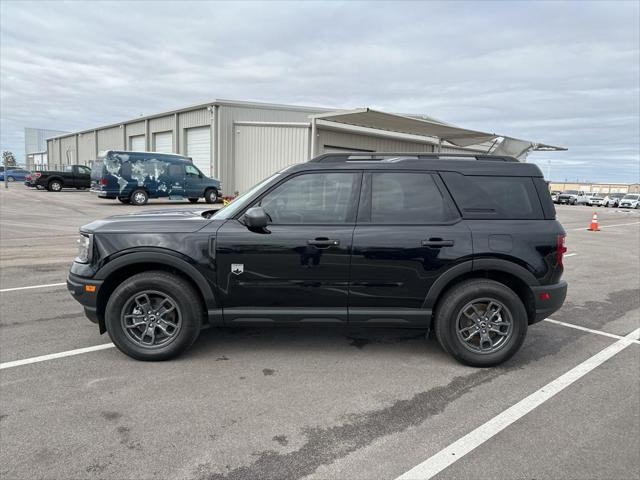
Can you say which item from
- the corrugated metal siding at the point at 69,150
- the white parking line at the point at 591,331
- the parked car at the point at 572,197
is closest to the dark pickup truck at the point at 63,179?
the corrugated metal siding at the point at 69,150

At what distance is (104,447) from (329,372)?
1835mm

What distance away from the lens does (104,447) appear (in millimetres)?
2861

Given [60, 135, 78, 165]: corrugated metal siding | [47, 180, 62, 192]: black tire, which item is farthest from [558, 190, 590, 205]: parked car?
[60, 135, 78, 165]: corrugated metal siding

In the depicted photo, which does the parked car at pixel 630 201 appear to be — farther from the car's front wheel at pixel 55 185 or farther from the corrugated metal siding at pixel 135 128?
the car's front wheel at pixel 55 185

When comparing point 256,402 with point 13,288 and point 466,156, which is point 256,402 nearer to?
point 466,156

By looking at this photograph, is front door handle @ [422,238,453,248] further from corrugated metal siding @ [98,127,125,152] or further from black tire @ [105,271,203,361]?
corrugated metal siding @ [98,127,125,152]

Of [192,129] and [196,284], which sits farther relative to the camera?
[192,129]

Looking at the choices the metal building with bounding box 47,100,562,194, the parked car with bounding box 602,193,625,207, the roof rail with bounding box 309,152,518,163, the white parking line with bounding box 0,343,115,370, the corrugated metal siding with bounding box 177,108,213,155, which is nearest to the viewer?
the white parking line with bounding box 0,343,115,370

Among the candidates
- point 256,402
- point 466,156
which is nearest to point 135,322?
point 256,402

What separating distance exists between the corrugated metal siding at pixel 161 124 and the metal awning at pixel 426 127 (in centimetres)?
1313

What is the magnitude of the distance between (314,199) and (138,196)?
19650 millimetres

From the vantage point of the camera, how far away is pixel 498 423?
325 cm

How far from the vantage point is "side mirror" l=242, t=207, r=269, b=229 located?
389 centimetres

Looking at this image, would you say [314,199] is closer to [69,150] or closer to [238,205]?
[238,205]
